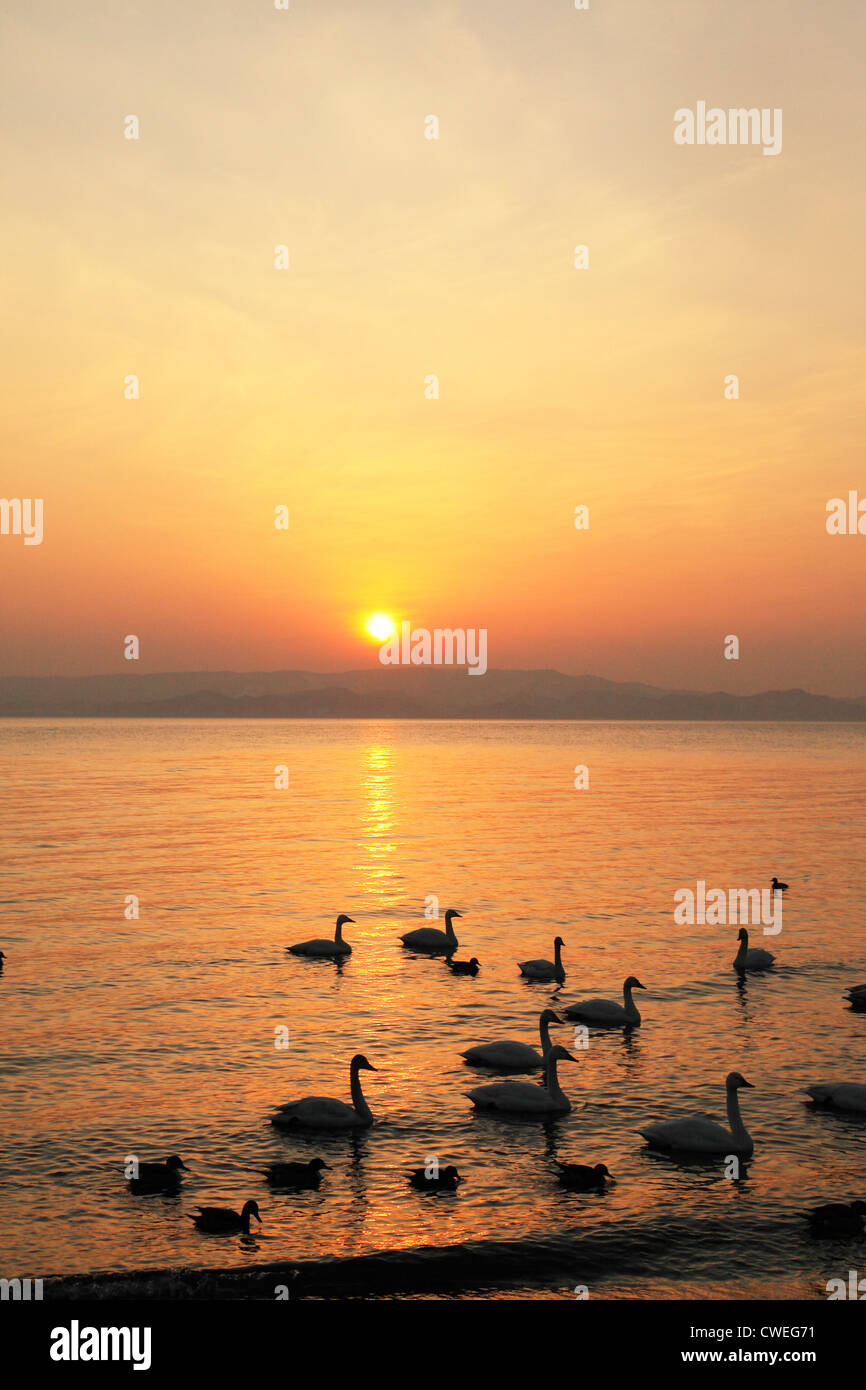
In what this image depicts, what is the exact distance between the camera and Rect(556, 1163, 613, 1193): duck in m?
16.7

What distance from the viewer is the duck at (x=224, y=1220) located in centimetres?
1527

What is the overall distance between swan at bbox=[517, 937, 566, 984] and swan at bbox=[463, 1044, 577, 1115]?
377 inches

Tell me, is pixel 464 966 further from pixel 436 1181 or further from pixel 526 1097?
pixel 436 1181

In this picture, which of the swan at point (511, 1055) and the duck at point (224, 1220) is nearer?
the duck at point (224, 1220)

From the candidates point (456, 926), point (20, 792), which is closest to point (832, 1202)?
point (456, 926)

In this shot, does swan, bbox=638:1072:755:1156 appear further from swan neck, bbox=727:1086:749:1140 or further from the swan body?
the swan body

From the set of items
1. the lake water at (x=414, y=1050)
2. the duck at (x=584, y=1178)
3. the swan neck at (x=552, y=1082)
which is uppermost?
the swan neck at (x=552, y=1082)

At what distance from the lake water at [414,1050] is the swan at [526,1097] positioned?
472 mm

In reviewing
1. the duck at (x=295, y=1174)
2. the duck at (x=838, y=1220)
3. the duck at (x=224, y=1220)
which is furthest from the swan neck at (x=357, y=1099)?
the duck at (x=838, y=1220)

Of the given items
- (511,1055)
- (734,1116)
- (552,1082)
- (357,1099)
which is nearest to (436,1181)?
(357,1099)

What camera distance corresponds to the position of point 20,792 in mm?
93938

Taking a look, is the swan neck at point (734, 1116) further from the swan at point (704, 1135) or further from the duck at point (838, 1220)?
the duck at point (838, 1220)
